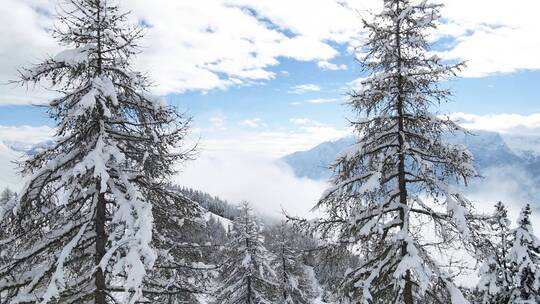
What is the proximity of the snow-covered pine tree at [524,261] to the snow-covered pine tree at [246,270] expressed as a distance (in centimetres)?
1519

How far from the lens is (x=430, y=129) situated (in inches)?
396

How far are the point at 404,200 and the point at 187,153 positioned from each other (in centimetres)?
549

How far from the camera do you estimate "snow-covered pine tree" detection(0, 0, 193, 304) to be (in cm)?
770

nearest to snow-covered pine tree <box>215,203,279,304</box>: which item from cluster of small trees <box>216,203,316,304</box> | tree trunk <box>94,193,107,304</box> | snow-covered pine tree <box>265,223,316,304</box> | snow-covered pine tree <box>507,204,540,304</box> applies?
cluster of small trees <box>216,203,316,304</box>

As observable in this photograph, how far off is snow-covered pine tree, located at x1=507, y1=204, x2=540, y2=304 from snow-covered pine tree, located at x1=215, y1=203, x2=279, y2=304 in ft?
49.9

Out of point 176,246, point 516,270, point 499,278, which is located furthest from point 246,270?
point 176,246

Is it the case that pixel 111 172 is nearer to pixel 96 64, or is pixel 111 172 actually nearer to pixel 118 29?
pixel 96 64

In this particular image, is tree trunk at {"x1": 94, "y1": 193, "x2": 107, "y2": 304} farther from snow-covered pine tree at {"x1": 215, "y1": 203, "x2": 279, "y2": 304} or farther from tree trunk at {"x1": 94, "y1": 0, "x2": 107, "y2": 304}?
snow-covered pine tree at {"x1": 215, "y1": 203, "x2": 279, "y2": 304}

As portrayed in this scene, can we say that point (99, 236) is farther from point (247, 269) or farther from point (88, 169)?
point (247, 269)

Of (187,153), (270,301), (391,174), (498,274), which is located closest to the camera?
(187,153)

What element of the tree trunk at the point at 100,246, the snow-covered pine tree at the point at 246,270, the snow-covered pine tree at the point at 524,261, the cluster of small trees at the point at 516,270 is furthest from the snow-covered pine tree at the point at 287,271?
the tree trunk at the point at 100,246

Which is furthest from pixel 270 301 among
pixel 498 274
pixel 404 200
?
pixel 404 200

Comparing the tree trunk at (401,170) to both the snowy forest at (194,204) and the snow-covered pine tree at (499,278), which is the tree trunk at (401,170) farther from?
the snow-covered pine tree at (499,278)

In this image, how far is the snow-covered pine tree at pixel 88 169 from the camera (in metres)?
7.70
